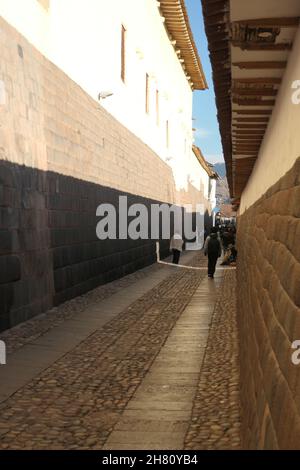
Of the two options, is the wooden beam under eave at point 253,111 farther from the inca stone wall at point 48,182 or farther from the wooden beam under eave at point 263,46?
the inca stone wall at point 48,182

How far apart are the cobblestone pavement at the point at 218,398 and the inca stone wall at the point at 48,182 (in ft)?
10.4

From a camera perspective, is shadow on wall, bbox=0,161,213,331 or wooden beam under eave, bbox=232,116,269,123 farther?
shadow on wall, bbox=0,161,213,331

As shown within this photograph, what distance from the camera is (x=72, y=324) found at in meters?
10.1

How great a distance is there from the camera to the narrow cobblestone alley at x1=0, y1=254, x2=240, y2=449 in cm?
501

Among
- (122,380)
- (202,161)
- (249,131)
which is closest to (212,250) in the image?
(249,131)

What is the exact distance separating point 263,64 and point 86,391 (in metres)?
3.61

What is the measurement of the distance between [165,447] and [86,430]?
0.75m

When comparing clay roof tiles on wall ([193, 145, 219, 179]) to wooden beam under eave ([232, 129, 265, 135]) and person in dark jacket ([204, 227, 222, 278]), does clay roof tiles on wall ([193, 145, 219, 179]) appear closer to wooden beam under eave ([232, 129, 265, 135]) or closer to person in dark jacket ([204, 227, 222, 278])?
person in dark jacket ([204, 227, 222, 278])

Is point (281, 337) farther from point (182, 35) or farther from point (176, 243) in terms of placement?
point (182, 35)

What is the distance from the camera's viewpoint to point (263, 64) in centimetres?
462

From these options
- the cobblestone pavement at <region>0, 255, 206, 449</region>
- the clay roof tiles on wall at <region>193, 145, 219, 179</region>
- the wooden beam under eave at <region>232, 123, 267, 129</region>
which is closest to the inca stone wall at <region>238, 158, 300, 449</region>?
the cobblestone pavement at <region>0, 255, 206, 449</region>

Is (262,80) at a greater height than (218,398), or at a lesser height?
greater

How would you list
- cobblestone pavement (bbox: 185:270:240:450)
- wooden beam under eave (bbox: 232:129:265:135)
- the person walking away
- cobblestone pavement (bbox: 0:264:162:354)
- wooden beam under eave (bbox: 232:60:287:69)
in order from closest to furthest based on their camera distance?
wooden beam under eave (bbox: 232:60:287:69)
cobblestone pavement (bbox: 185:270:240:450)
wooden beam under eave (bbox: 232:129:265:135)
cobblestone pavement (bbox: 0:264:162:354)
the person walking away

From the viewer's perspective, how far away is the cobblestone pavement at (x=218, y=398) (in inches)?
193
